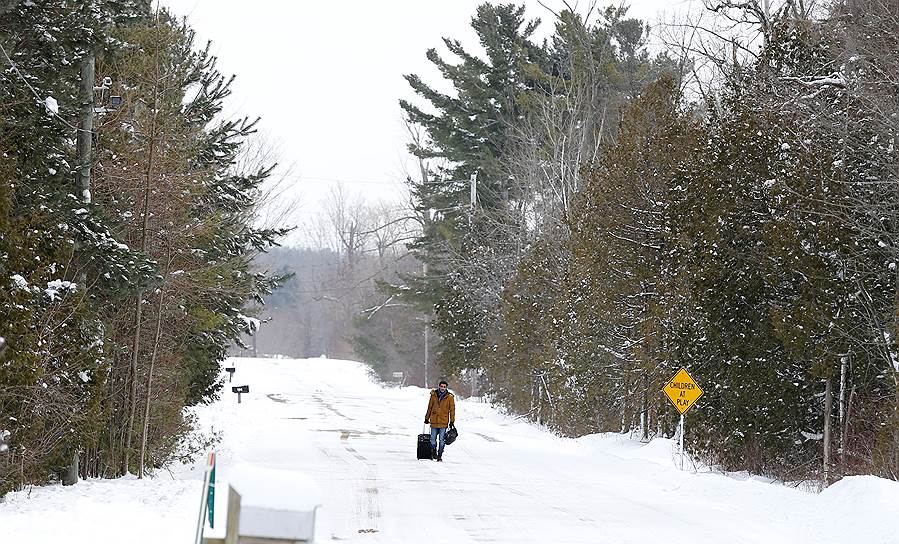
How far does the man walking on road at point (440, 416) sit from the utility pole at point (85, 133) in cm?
885

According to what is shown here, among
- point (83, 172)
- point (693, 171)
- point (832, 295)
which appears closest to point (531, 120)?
point (693, 171)

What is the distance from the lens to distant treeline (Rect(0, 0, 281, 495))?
1434 centimetres

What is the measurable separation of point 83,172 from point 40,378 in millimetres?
3816

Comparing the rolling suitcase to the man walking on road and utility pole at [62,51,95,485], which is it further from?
utility pole at [62,51,95,485]

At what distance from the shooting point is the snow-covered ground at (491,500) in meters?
12.4

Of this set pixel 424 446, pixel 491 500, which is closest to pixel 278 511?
pixel 491 500

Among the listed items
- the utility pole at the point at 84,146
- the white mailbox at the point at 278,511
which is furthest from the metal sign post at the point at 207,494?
the utility pole at the point at 84,146

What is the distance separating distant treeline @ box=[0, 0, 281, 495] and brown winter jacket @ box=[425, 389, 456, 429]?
16.1ft

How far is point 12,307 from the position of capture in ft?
44.5

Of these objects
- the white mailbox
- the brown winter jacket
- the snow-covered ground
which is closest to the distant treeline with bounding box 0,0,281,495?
the snow-covered ground

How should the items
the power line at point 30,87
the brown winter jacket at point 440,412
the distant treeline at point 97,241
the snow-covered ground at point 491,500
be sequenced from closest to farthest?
1. the snow-covered ground at point 491,500
2. the power line at point 30,87
3. the distant treeline at point 97,241
4. the brown winter jacket at point 440,412

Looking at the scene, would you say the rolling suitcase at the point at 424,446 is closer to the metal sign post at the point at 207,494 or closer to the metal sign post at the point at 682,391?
the metal sign post at the point at 682,391

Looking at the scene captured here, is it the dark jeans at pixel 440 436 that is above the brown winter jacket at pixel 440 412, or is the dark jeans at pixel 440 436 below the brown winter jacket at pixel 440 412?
below

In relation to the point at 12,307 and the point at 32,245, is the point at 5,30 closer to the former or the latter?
the point at 32,245
